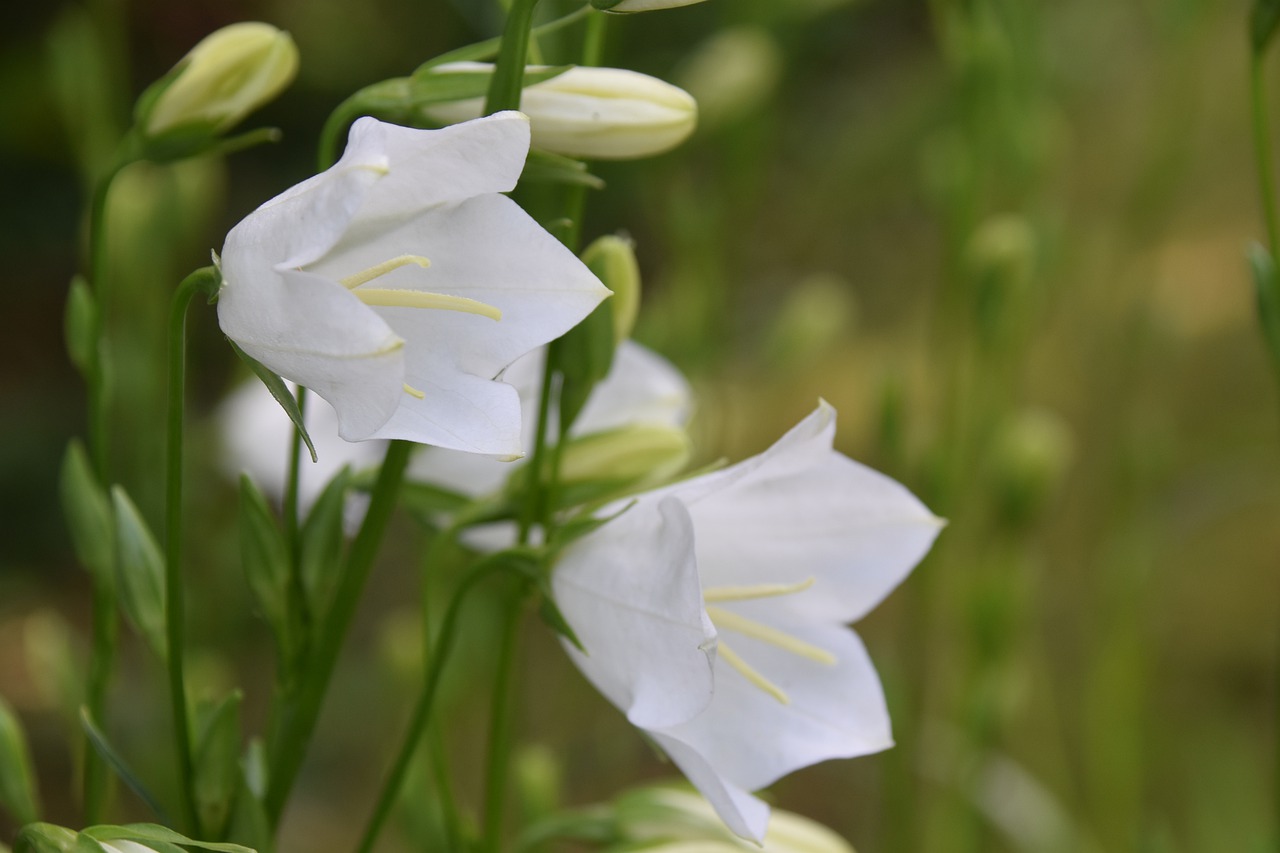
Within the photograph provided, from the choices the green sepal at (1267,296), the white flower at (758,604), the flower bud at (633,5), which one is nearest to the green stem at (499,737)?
the white flower at (758,604)

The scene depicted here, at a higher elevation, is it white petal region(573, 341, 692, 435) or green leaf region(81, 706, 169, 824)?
white petal region(573, 341, 692, 435)

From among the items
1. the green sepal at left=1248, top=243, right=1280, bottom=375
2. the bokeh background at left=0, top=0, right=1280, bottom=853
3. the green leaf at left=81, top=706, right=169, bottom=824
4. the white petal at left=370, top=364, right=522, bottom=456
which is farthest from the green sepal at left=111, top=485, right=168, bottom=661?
the green sepal at left=1248, top=243, right=1280, bottom=375

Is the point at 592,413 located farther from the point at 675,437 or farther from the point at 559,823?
the point at 559,823

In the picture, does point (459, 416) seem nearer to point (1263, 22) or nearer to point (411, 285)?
point (411, 285)

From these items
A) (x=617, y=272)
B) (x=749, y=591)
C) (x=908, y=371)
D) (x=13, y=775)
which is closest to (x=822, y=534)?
(x=749, y=591)

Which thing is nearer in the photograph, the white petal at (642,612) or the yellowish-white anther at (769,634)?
the white petal at (642,612)

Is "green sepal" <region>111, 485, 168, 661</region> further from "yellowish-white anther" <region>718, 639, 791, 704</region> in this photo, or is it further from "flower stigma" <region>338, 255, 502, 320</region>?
"yellowish-white anther" <region>718, 639, 791, 704</region>

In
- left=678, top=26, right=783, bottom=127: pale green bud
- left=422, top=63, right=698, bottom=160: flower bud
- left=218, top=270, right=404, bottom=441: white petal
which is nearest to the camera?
left=218, top=270, right=404, bottom=441: white petal

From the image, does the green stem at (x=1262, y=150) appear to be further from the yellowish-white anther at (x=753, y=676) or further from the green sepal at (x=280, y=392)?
the green sepal at (x=280, y=392)
